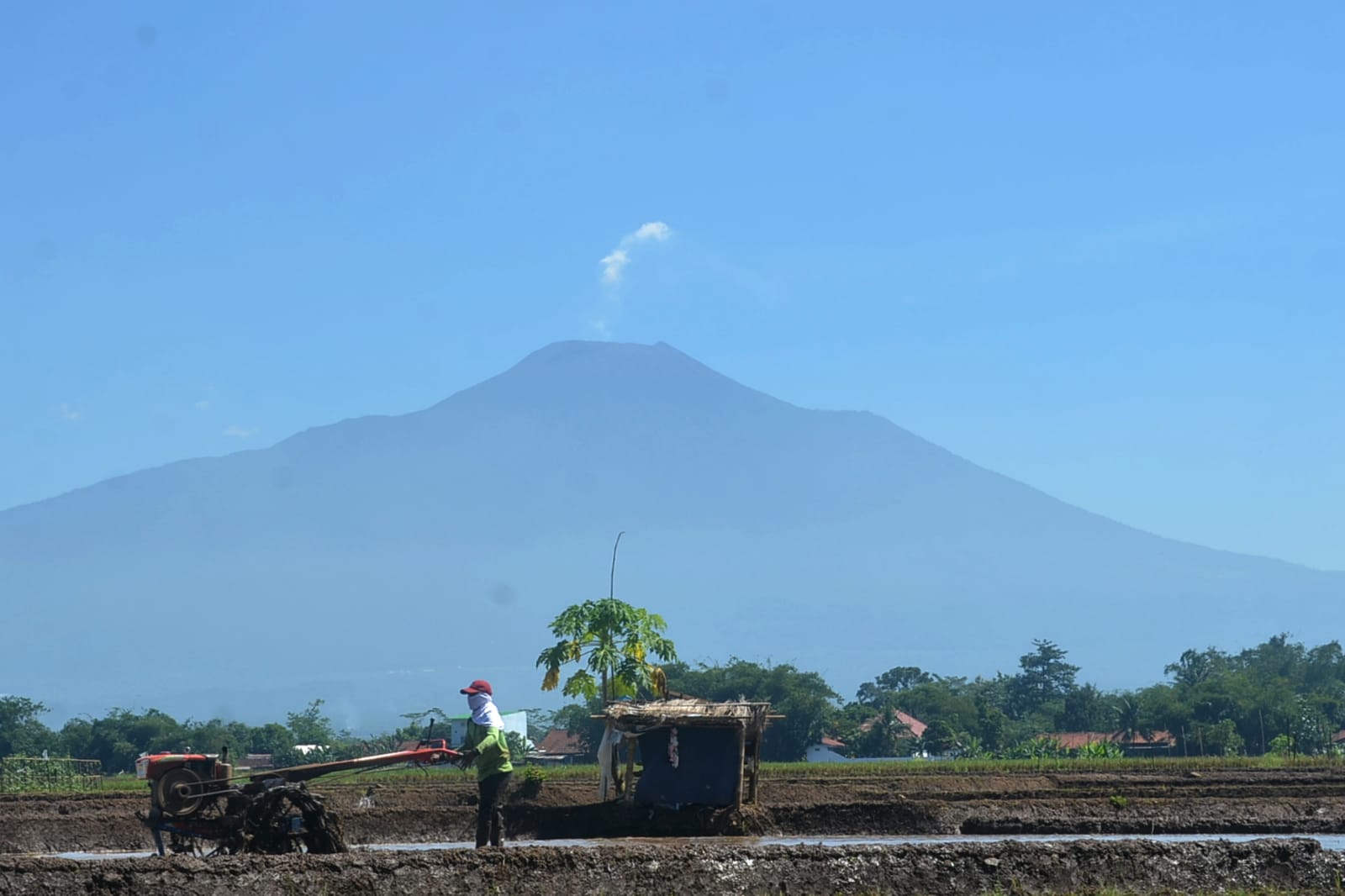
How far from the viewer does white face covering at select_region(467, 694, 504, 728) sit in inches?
529

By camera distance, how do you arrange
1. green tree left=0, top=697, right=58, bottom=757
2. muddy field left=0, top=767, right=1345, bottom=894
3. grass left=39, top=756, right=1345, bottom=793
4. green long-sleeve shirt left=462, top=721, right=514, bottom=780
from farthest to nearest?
green tree left=0, top=697, right=58, bottom=757
grass left=39, top=756, right=1345, bottom=793
green long-sleeve shirt left=462, top=721, right=514, bottom=780
muddy field left=0, top=767, right=1345, bottom=894

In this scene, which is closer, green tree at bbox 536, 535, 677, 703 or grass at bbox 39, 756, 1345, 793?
green tree at bbox 536, 535, 677, 703

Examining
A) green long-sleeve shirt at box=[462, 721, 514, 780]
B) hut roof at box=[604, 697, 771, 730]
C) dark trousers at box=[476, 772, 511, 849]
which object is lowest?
dark trousers at box=[476, 772, 511, 849]

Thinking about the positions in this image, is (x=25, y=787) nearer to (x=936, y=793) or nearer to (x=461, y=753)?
(x=936, y=793)

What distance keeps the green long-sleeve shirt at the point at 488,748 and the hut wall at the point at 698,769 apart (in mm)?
6336

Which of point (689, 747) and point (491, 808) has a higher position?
point (689, 747)

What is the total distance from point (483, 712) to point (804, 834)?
310 inches

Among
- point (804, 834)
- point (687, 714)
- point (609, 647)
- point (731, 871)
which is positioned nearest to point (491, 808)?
point (731, 871)

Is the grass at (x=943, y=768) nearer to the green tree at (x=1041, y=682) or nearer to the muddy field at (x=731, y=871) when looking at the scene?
the muddy field at (x=731, y=871)

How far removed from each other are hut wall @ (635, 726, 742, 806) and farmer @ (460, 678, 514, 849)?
6.28 m

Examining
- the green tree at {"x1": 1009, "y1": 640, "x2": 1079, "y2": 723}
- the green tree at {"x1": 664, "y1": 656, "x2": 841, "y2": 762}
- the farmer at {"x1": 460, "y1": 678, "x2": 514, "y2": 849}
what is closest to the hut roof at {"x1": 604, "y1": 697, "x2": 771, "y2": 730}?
the farmer at {"x1": 460, "y1": 678, "x2": 514, "y2": 849}

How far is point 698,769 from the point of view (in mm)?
19625

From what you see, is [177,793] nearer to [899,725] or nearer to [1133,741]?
[899,725]

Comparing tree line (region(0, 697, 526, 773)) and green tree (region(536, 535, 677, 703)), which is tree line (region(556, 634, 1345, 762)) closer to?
tree line (region(0, 697, 526, 773))
